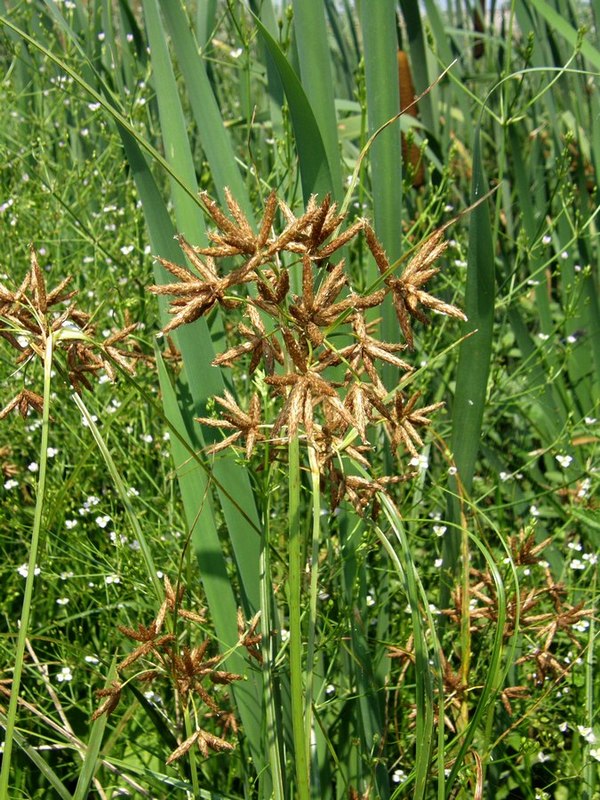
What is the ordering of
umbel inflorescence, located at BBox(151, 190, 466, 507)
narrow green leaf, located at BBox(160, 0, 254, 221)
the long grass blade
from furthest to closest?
the long grass blade → narrow green leaf, located at BBox(160, 0, 254, 221) → umbel inflorescence, located at BBox(151, 190, 466, 507)

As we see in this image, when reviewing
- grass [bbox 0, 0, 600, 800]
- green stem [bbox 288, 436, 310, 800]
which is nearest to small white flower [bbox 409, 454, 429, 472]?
grass [bbox 0, 0, 600, 800]

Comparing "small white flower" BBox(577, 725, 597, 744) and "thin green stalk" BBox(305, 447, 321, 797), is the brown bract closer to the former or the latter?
"thin green stalk" BBox(305, 447, 321, 797)

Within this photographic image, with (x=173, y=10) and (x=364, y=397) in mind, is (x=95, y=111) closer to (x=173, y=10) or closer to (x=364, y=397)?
(x=173, y=10)

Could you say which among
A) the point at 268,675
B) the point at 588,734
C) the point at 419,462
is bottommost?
the point at 588,734

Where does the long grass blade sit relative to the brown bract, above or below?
below

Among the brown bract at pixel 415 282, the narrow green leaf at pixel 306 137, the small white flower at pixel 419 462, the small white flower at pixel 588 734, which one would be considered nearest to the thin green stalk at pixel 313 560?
the brown bract at pixel 415 282

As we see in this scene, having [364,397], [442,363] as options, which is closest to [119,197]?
[442,363]

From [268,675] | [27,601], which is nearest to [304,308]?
[27,601]

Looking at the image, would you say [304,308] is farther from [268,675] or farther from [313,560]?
[268,675]

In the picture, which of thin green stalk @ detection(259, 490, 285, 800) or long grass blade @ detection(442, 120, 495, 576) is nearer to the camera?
thin green stalk @ detection(259, 490, 285, 800)
